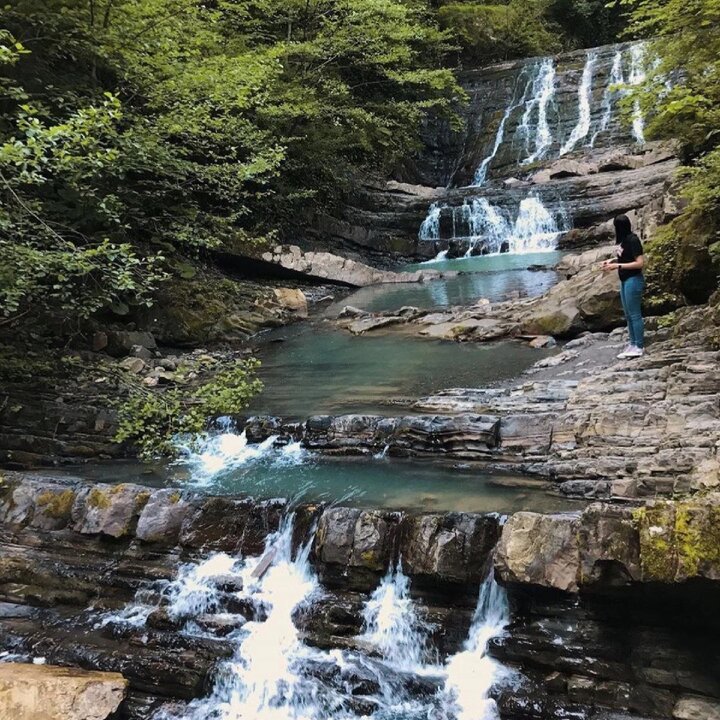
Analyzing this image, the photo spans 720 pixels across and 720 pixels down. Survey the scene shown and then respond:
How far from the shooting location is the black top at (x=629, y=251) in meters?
7.46

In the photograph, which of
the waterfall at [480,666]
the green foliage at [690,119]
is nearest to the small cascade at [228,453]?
the waterfall at [480,666]

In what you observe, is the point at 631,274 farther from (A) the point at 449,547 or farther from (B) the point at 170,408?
(B) the point at 170,408

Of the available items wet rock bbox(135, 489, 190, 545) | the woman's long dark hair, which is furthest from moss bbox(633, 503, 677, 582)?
the woman's long dark hair

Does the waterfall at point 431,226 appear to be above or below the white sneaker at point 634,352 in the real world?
above

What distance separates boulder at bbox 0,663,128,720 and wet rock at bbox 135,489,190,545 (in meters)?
1.51

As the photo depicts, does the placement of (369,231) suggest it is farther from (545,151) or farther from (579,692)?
(579,692)

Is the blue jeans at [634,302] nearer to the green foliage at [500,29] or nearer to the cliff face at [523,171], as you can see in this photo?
the cliff face at [523,171]

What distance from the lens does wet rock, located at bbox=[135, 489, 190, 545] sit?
5.95m

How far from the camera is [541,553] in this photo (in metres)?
4.38

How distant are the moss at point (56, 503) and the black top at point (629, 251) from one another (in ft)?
23.0

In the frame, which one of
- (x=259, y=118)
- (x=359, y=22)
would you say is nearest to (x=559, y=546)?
(x=259, y=118)

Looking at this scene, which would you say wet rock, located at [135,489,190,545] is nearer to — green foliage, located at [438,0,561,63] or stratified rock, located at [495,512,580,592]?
stratified rock, located at [495,512,580,592]

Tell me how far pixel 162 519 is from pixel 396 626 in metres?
2.65

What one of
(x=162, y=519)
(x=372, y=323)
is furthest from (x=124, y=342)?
(x=162, y=519)
